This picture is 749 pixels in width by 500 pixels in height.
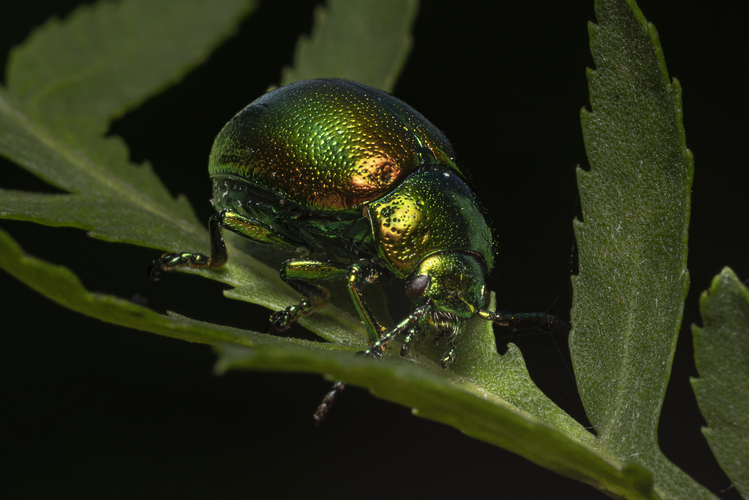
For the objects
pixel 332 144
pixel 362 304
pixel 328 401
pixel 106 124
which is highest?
pixel 332 144

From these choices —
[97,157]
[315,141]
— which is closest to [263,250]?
[315,141]

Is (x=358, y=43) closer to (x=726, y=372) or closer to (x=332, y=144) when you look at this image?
(x=332, y=144)

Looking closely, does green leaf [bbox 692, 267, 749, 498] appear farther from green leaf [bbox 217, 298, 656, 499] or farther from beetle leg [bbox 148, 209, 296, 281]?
beetle leg [bbox 148, 209, 296, 281]

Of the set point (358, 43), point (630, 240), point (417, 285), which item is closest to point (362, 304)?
point (417, 285)

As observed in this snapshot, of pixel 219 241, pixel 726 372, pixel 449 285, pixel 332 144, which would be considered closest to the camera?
pixel 726 372

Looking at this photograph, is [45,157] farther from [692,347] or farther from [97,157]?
[692,347]

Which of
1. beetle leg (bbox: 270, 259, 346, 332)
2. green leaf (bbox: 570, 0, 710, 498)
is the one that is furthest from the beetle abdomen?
green leaf (bbox: 570, 0, 710, 498)
